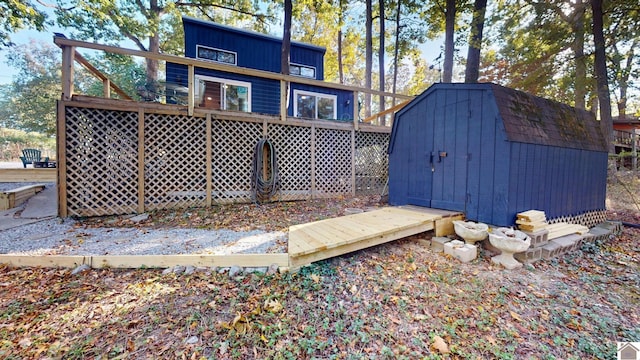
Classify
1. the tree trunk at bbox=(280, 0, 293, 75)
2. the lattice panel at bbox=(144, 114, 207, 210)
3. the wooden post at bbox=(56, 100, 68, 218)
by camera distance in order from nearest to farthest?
the wooden post at bbox=(56, 100, 68, 218) → the lattice panel at bbox=(144, 114, 207, 210) → the tree trunk at bbox=(280, 0, 293, 75)

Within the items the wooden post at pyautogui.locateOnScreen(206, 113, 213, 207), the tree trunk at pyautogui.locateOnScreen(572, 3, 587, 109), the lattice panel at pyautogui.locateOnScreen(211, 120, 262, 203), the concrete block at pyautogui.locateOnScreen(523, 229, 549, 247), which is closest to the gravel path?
the wooden post at pyautogui.locateOnScreen(206, 113, 213, 207)

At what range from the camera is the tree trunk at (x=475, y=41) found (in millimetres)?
6973

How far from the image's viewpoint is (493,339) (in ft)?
6.02

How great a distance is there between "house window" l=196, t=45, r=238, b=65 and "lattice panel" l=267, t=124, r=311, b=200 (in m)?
4.90

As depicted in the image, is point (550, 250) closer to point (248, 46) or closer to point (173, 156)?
point (173, 156)

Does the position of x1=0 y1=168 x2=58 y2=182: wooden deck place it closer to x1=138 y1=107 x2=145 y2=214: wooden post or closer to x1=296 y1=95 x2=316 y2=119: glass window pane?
x1=138 y1=107 x2=145 y2=214: wooden post

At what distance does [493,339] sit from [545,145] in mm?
3250

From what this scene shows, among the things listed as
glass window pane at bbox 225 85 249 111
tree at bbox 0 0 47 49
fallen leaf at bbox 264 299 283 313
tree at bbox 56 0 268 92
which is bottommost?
fallen leaf at bbox 264 299 283 313

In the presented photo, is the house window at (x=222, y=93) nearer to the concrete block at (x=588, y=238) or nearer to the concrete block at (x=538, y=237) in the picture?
the concrete block at (x=538, y=237)

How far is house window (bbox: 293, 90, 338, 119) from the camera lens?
9.40 m

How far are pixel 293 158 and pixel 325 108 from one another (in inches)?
190

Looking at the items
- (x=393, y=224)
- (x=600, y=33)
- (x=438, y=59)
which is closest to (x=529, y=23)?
(x=600, y=33)

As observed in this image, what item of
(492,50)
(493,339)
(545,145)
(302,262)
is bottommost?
(493,339)

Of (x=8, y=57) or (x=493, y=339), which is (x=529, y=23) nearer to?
(x=493, y=339)
